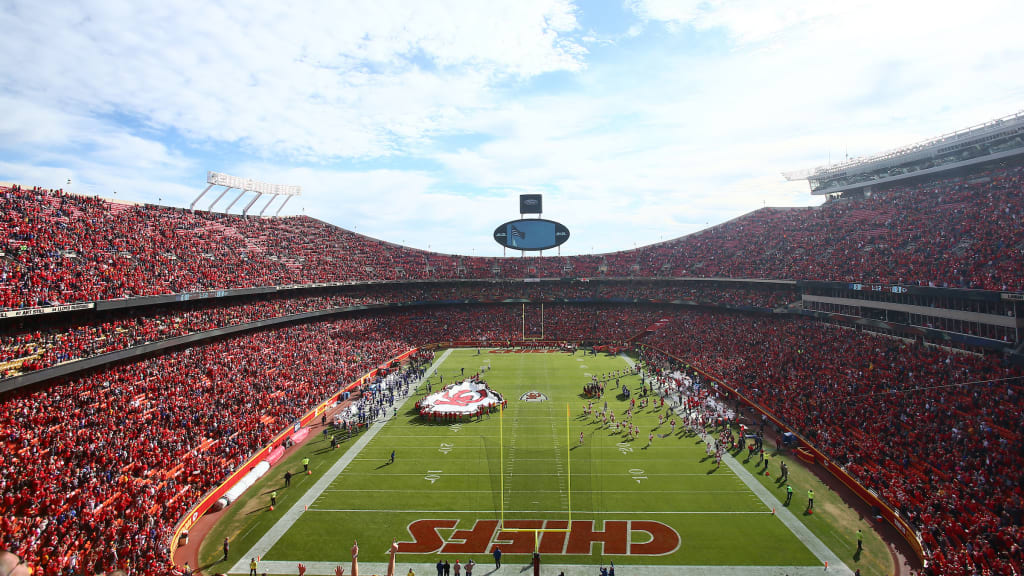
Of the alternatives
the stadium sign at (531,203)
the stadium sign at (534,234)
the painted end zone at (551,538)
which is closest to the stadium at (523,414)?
the painted end zone at (551,538)

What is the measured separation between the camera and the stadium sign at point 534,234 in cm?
7475

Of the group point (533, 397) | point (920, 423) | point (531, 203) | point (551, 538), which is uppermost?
point (531, 203)

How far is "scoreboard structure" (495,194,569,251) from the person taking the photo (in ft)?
245


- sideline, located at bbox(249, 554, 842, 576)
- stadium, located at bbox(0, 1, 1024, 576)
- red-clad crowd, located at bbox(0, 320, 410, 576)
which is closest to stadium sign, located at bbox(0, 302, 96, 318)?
stadium, located at bbox(0, 1, 1024, 576)

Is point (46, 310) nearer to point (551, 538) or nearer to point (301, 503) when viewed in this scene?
point (301, 503)

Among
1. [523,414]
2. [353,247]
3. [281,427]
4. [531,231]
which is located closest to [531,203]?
[531,231]

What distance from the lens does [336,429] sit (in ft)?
105

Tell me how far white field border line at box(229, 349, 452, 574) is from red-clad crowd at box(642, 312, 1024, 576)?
2215cm

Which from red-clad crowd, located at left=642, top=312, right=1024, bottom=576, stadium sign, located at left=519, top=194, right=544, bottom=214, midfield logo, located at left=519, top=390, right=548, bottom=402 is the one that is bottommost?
midfield logo, located at left=519, top=390, right=548, bottom=402

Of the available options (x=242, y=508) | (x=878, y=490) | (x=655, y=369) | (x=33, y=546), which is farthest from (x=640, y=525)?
(x=655, y=369)

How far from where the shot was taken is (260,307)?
43.0 m

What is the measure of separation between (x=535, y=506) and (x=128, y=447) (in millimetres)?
17942

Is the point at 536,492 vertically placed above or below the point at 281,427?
below

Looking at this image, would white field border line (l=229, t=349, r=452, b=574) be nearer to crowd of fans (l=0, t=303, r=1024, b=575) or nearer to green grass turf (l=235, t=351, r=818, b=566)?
green grass turf (l=235, t=351, r=818, b=566)
